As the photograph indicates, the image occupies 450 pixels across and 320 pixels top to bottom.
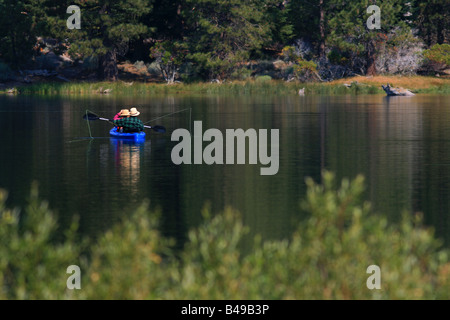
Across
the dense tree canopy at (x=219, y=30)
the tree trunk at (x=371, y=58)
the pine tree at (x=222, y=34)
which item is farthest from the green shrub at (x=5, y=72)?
the tree trunk at (x=371, y=58)

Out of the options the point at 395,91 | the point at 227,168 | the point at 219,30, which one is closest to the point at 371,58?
the point at 395,91

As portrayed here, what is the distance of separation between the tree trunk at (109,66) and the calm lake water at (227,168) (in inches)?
1470

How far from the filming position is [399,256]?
1169cm

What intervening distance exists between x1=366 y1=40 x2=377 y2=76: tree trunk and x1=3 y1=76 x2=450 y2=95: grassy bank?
2061 millimetres

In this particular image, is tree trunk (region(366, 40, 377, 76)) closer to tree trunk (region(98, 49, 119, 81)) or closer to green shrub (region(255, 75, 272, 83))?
green shrub (region(255, 75, 272, 83))

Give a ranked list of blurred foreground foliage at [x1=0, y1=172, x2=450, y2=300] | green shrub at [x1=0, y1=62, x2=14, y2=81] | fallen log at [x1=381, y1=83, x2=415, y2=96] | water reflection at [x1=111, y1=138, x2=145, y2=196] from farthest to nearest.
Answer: green shrub at [x1=0, y1=62, x2=14, y2=81] < fallen log at [x1=381, y1=83, x2=415, y2=96] < water reflection at [x1=111, y1=138, x2=145, y2=196] < blurred foreground foliage at [x1=0, y1=172, x2=450, y2=300]

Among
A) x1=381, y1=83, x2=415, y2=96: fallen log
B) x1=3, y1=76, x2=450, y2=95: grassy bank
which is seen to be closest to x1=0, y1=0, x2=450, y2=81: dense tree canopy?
Answer: x1=3, y1=76, x2=450, y2=95: grassy bank

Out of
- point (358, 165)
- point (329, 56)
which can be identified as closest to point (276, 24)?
point (329, 56)

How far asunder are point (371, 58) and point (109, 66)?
26.2 metres

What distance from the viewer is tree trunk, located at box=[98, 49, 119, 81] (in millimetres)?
87062

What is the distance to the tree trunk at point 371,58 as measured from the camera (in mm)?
86250

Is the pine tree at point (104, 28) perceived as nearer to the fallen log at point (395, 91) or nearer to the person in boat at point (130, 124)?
the fallen log at point (395, 91)

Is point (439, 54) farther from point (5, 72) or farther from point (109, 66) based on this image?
point (5, 72)

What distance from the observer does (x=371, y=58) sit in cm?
8638
